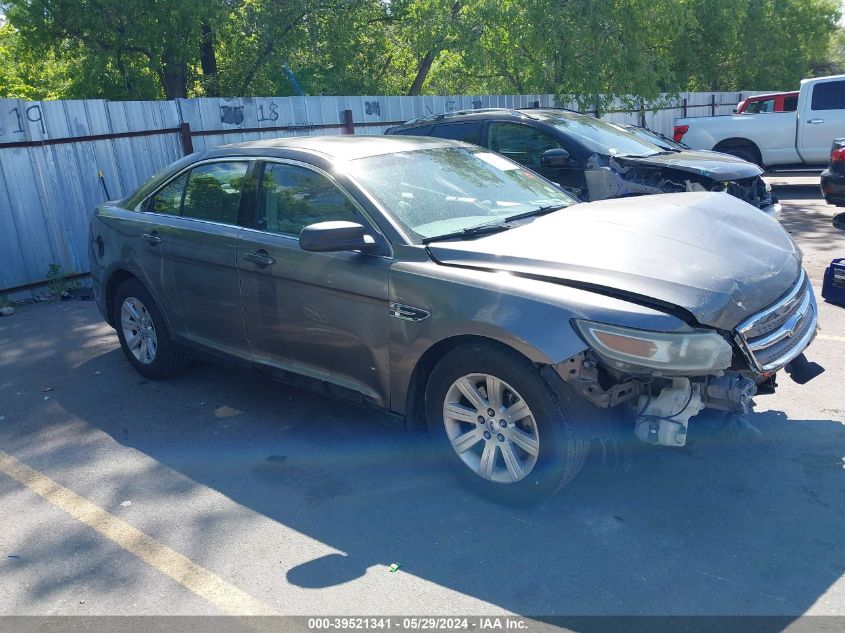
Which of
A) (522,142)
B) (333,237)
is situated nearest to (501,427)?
(333,237)

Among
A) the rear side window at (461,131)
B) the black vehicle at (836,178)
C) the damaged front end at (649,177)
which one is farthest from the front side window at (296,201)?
the black vehicle at (836,178)

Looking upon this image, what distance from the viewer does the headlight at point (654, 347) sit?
10.8 feet

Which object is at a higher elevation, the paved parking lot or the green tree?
the green tree

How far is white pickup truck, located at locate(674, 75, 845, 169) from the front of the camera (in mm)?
14109

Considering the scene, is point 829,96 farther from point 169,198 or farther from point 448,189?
point 169,198

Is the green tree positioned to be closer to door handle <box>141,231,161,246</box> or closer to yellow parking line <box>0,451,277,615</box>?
door handle <box>141,231,161,246</box>

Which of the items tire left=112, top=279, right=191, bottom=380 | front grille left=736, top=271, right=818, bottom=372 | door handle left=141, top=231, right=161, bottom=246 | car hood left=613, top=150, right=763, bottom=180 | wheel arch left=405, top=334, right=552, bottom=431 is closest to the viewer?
front grille left=736, top=271, right=818, bottom=372

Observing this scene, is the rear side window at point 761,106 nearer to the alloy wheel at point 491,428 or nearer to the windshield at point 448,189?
the windshield at point 448,189

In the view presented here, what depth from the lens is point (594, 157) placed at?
314 inches

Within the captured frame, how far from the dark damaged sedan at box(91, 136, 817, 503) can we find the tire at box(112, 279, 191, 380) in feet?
0.45

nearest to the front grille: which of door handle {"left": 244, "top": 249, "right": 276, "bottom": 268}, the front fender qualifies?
the front fender

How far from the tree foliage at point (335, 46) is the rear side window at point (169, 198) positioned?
9.50 meters

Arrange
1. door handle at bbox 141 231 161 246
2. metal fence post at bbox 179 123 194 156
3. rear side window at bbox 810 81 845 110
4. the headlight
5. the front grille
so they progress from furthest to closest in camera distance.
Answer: rear side window at bbox 810 81 845 110 < metal fence post at bbox 179 123 194 156 < door handle at bbox 141 231 161 246 < the front grille < the headlight

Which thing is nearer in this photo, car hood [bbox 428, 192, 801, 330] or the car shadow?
the car shadow
